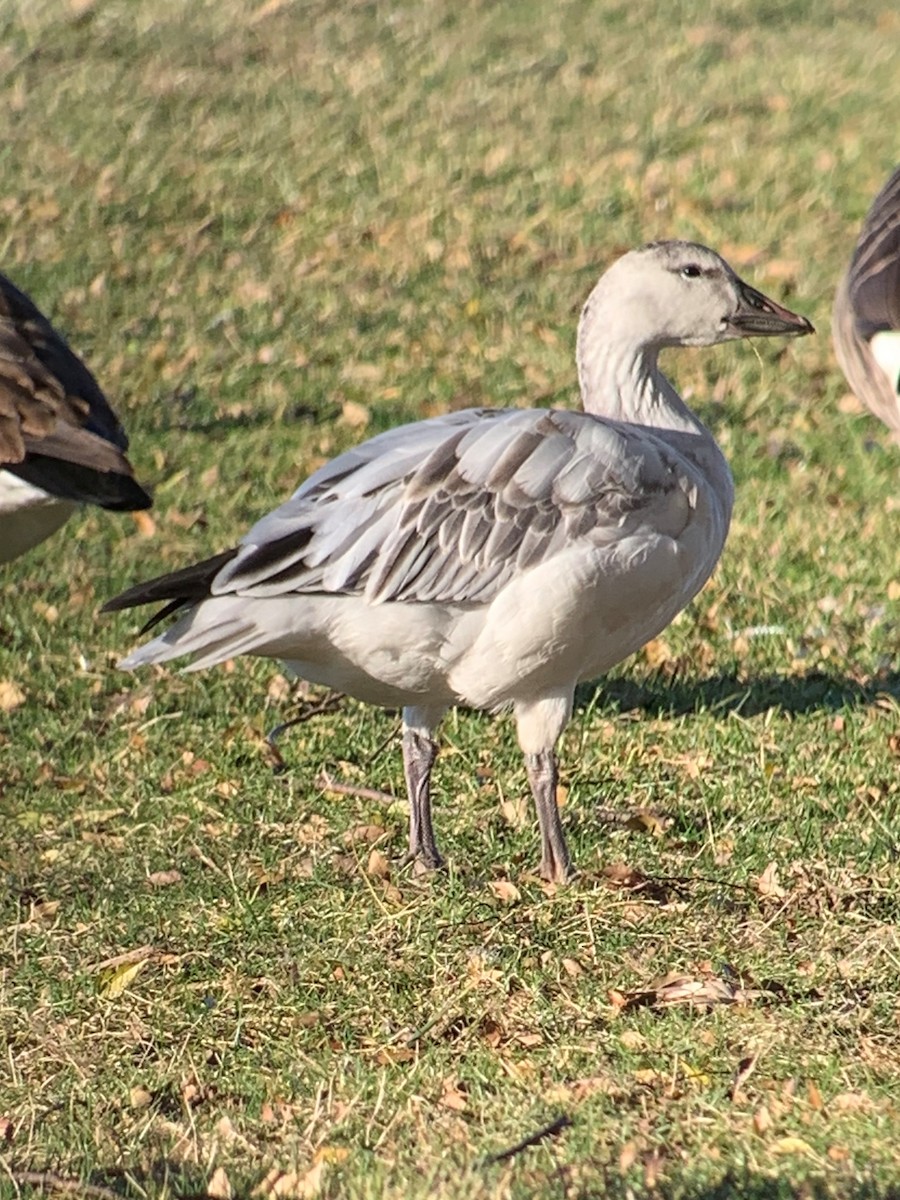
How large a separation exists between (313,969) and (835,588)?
317 centimetres

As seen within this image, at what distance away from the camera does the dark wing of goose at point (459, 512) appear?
16.0ft

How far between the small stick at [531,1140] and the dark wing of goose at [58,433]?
7.73 ft

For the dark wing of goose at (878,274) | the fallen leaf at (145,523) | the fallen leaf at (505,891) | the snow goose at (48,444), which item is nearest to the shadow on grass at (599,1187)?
the fallen leaf at (505,891)

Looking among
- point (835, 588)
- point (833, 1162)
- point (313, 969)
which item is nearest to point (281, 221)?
point (835, 588)

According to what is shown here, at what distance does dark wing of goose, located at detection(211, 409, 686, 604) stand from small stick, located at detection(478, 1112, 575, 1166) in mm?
1494

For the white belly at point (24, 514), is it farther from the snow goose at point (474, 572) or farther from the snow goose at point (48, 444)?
the snow goose at point (474, 572)

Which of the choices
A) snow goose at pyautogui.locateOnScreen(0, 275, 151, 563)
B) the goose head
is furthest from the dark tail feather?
the goose head

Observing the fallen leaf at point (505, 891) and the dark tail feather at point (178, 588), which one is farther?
the fallen leaf at point (505, 891)

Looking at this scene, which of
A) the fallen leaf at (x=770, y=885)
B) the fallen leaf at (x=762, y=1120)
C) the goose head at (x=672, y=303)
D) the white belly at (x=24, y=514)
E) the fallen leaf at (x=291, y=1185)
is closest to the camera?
the fallen leaf at (x=291, y=1185)

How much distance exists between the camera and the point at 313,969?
4785mm

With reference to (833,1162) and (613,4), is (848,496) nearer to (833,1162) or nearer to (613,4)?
(833,1162)

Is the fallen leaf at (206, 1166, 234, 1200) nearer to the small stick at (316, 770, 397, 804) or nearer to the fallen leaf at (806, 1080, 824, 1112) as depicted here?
the fallen leaf at (806, 1080, 824, 1112)

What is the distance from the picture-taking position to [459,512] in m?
4.99

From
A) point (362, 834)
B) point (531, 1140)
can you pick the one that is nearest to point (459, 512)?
point (362, 834)
